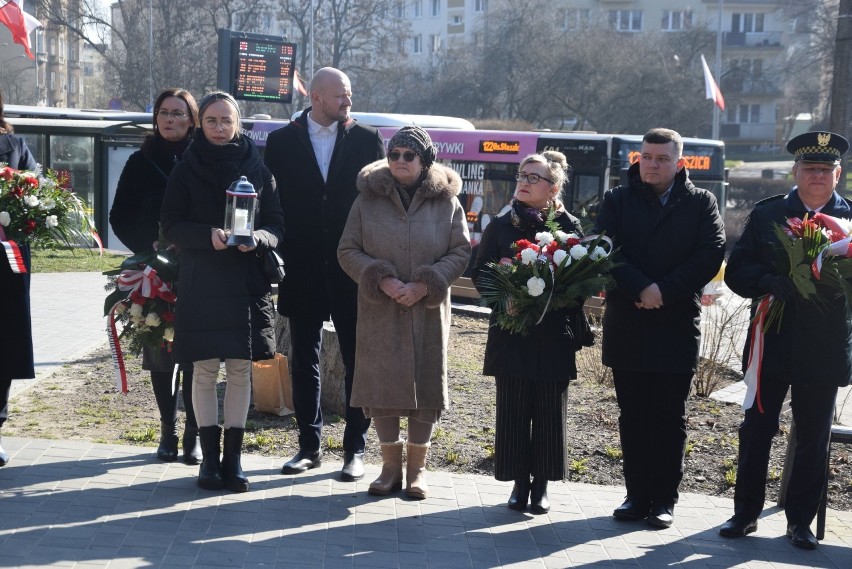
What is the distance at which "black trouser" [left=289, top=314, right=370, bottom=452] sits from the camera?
241 inches

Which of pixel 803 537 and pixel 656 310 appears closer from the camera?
pixel 803 537

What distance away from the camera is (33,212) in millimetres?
5785

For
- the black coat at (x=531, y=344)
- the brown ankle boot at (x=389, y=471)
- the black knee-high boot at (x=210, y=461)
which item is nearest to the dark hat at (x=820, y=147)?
the black coat at (x=531, y=344)

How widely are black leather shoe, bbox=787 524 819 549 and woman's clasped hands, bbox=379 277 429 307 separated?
2.15 meters

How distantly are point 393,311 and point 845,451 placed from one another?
11.3 ft

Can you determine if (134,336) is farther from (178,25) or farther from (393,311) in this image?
(178,25)

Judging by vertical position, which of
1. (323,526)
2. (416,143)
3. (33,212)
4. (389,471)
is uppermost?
(416,143)

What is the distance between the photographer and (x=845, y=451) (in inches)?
281

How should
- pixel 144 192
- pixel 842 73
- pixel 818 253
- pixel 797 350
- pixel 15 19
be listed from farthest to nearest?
pixel 842 73 < pixel 15 19 < pixel 144 192 < pixel 797 350 < pixel 818 253

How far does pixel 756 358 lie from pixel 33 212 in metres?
3.81

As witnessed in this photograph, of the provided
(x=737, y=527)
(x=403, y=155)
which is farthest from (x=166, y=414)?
(x=737, y=527)

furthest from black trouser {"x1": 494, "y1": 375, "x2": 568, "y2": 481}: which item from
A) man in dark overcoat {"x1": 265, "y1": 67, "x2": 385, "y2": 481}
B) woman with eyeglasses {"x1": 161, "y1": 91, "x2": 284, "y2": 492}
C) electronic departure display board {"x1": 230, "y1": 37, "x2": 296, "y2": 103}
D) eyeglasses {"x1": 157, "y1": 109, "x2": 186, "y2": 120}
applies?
electronic departure display board {"x1": 230, "y1": 37, "x2": 296, "y2": 103}

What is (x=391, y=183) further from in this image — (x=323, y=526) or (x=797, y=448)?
(x=797, y=448)

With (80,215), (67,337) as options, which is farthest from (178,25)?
(80,215)
